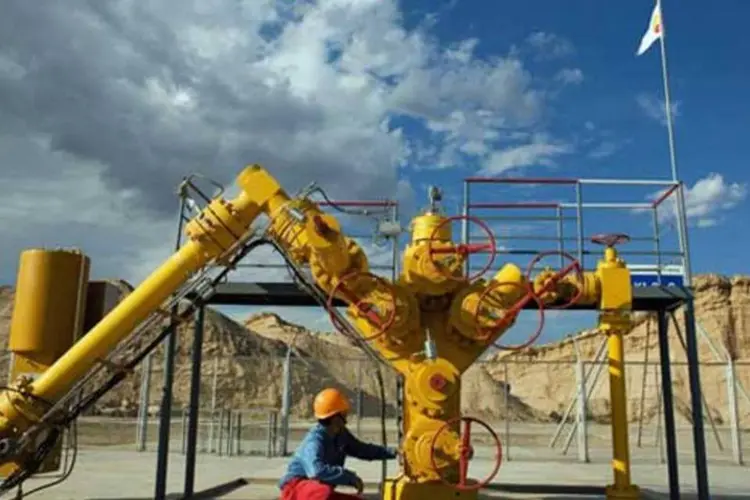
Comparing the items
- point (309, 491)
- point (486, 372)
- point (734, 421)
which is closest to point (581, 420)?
point (734, 421)

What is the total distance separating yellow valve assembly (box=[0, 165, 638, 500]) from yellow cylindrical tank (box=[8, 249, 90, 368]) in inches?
64.8

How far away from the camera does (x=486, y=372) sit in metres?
53.6

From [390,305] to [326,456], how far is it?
1929 millimetres

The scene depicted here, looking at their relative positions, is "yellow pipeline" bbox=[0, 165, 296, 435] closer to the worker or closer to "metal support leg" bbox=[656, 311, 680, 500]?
the worker

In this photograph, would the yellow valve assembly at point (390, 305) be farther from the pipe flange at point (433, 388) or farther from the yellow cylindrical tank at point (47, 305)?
the yellow cylindrical tank at point (47, 305)

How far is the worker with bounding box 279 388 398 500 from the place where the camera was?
5.61 m

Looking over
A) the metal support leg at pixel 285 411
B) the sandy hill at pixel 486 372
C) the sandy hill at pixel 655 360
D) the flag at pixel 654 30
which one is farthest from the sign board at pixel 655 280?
the sandy hill at pixel 655 360

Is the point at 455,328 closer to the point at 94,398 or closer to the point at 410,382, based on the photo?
the point at 410,382

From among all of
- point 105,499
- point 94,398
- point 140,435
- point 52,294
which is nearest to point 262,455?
point 140,435

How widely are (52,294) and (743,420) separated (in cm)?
4325

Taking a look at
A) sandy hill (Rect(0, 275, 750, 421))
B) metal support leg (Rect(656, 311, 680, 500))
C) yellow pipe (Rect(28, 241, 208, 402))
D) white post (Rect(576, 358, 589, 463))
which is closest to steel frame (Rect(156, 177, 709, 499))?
metal support leg (Rect(656, 311, 680, 500))

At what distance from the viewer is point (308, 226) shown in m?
7.53

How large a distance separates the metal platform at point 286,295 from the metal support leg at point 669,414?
591mm

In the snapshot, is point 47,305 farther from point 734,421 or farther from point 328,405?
point 734,421
